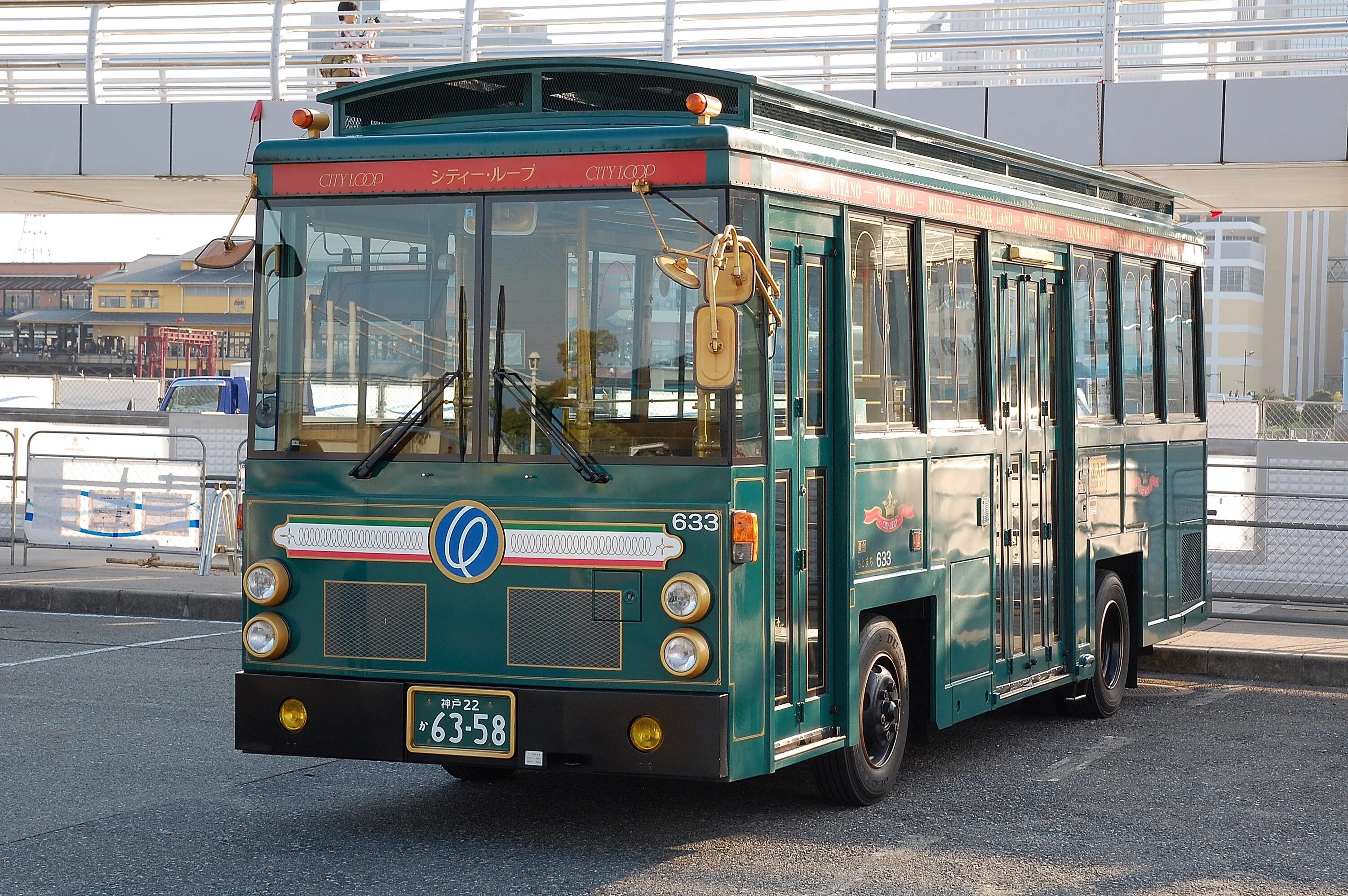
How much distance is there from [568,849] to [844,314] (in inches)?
97.0

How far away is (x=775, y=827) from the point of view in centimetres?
713

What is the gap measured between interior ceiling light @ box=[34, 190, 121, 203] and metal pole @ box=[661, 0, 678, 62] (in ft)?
28.2

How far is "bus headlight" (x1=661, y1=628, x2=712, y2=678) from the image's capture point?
6258mm

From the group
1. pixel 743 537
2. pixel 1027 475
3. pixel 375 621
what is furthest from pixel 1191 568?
pixel 375 621

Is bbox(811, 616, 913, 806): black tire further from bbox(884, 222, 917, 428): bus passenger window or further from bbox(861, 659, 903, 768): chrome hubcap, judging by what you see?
bbox(884, 222, 917, 428): bus passenger window

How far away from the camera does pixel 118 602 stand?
14.6m

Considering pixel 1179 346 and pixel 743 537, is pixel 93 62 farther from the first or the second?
pixel 743 537

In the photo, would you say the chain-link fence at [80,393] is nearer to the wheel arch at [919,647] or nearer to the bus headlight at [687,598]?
the wheel arch at [919,647]

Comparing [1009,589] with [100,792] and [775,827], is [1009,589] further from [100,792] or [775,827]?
[100,792]

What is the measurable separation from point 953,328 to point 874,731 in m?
2.00

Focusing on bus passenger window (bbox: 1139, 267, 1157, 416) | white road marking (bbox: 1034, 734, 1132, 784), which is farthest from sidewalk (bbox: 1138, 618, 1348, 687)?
white road marking (bbox: 1034, 734, 1132, 784)

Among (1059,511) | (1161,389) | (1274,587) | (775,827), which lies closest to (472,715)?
(775,827)

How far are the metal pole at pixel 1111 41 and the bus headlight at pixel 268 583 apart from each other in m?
11.9

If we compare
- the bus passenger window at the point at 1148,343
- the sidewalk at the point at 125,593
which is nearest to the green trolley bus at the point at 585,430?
the bus passenger window at the point at 1148,343
